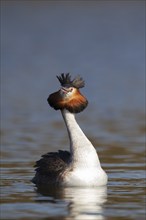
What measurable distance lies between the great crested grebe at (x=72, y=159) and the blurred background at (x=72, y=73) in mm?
512

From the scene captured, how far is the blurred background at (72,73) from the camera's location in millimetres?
21375

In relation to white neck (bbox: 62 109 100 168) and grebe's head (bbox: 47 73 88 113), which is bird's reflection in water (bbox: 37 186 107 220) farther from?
grebe's head (bbox: 47 73 88 113)

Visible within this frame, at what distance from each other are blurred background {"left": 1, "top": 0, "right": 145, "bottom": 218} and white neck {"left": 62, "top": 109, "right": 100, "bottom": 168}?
72 centimetres

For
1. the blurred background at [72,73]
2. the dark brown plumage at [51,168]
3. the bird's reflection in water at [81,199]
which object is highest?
the blurred background at [72,73]

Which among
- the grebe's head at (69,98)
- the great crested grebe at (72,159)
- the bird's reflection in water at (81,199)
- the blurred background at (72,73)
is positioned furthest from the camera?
the blurred background at (72,73)

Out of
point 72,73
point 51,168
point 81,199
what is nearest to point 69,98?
point 51,168

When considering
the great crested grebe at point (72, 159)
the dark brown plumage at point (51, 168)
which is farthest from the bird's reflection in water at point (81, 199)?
the dark brown plumage at point (51, 168)

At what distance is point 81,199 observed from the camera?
15117mm

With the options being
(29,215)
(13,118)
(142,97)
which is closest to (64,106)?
(29,215)

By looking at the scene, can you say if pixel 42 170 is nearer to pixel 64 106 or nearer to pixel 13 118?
pixel 64 106

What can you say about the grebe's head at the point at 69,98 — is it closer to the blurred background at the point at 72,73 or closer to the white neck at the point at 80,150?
the white neck at the point at 80,150

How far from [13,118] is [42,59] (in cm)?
2096

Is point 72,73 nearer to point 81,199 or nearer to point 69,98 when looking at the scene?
point 69,98

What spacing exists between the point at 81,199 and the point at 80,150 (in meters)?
1.48
